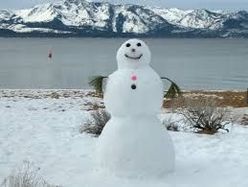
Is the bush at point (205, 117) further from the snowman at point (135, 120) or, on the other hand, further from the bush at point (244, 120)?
the snowman at point (135, 120)

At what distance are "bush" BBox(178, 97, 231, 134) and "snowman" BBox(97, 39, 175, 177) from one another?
159 inches

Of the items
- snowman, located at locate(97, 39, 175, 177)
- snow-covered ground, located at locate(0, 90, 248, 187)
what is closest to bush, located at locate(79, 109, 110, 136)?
snow-covered ground, located at locate(0, 90, 248, 187)

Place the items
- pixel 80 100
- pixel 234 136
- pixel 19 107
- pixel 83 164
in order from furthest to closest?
pixel 80 100
pixel 19 107
pixel 234 136
pixel 83 164

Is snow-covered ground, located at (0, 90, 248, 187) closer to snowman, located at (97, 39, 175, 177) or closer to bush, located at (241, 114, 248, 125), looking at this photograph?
snowman, located at (97, 39, 175, 177)

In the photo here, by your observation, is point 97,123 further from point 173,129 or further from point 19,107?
point 19,107

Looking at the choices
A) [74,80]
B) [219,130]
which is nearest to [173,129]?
[219,130]

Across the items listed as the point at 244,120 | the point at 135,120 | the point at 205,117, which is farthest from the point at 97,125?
the point at 244,120

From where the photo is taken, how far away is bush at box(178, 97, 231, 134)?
37.8 feet

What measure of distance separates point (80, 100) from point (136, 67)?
45.3 feet

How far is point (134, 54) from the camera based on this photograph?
24.7ft

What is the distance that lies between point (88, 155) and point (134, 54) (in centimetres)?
229

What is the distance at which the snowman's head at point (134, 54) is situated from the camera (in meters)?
7.54

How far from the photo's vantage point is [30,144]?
32.8ft

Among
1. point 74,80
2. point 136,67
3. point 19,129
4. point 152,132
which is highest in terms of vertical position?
point 136,67
